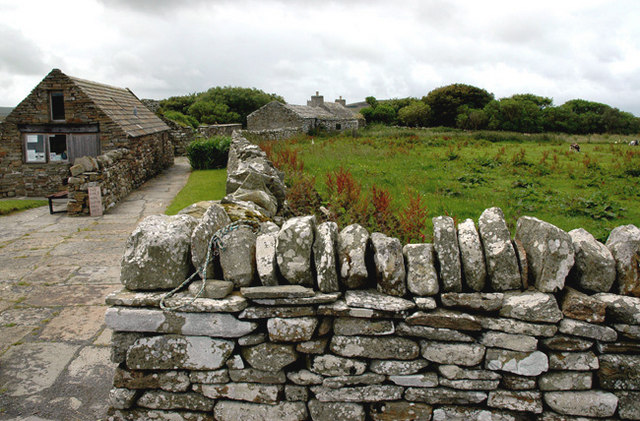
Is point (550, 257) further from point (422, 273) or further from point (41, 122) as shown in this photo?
point (41, 122)

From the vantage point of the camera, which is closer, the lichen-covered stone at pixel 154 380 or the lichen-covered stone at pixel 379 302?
the lichen-covered stone at pixel 379 302

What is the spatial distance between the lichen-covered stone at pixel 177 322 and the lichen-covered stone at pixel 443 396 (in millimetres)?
1087

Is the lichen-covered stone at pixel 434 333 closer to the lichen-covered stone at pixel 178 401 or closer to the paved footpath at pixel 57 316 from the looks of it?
the lichen-covered stone at pixel 178 401

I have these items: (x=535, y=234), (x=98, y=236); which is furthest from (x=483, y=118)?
(x=535, y=234)

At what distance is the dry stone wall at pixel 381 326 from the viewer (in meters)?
2.49

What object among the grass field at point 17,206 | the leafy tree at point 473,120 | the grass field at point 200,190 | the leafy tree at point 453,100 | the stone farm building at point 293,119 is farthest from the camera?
the leafy tree at point 453,100

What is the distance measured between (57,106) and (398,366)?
18.5 meters

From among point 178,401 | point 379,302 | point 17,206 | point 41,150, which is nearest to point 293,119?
point 41,150

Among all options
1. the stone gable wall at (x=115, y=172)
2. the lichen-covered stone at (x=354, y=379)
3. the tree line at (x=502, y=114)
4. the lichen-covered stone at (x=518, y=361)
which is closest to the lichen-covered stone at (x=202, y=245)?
the lichen-covered stone at (x=354, y=379)

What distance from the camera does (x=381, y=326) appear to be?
2549mm

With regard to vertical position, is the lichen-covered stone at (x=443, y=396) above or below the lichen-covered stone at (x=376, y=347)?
below

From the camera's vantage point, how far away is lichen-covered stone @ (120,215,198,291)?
271 cm

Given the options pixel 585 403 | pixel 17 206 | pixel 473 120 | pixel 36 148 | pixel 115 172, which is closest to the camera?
pixel 585 403

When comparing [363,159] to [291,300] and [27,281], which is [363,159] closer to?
[27,281]
